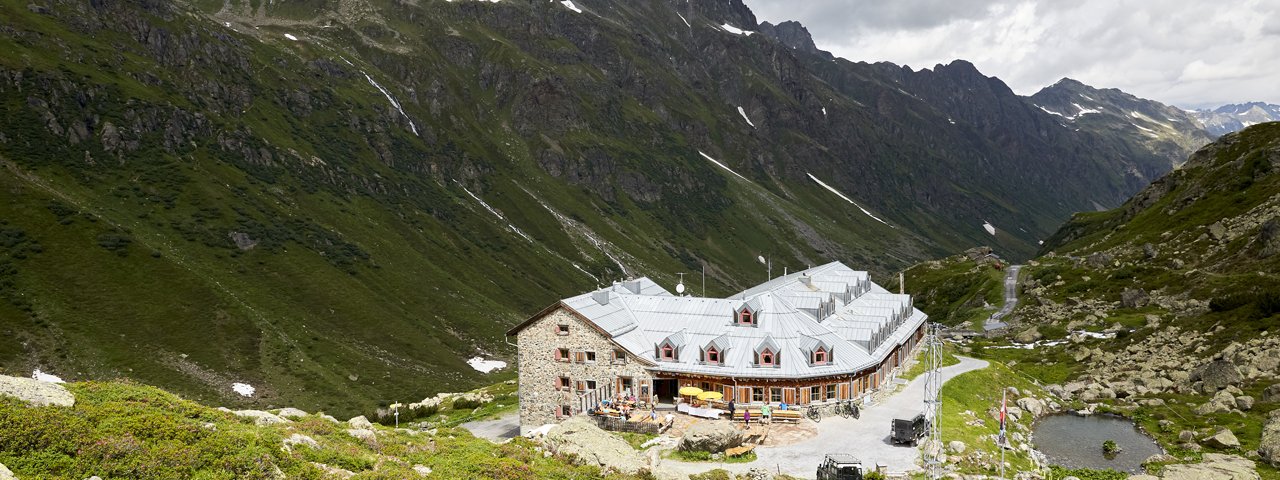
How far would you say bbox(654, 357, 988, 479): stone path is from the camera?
46.1m

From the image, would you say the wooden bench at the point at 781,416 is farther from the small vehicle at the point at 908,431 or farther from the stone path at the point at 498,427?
the stone path at the point at 498,427

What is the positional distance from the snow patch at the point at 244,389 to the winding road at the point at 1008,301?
430 feet

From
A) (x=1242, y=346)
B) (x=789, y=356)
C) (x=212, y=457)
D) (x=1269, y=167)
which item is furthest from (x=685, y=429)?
(x=1269, y=167)

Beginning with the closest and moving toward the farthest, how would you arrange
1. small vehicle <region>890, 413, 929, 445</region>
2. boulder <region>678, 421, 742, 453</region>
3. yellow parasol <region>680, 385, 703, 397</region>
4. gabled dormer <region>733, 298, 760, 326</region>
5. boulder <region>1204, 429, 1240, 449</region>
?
boulder <region>678, 421, 742, 453</region> → small vehicle <region>890, 413, 929, 445</region> → boulder <region>1204, 429, 1240, 449</region> → yellow parasol <region>680, 385, 703, 397</region> → gabled dormer <region>733, 298, 760, 326</region>

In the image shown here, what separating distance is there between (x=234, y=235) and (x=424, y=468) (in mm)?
170037

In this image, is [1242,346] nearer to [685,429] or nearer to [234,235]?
[685,429]

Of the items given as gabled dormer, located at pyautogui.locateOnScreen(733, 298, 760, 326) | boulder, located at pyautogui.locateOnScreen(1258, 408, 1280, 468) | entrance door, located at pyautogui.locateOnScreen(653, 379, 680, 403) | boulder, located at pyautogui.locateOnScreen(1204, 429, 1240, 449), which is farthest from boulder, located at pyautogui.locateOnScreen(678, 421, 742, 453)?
boulder, located at pyautogui.locateOnScreen(1204, 429, 1240, 449)

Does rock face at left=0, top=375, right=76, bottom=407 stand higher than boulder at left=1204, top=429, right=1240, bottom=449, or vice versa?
rock face at left=0, top=375, right=76, bottom=407

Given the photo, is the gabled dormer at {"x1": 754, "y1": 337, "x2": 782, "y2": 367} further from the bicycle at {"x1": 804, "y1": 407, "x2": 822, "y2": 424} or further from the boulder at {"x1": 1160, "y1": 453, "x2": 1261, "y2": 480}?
the boulder at {"x1": 1160, "y1": 453, "x2": 1261, "y2": 480}

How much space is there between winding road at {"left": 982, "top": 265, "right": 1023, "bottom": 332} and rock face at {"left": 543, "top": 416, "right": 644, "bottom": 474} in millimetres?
101455

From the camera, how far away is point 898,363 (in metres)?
75.1

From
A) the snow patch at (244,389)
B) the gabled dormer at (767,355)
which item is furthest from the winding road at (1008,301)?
the snow patch at (244,389)

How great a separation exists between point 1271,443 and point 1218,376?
24.1 meters

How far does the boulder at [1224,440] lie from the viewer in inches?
2125
